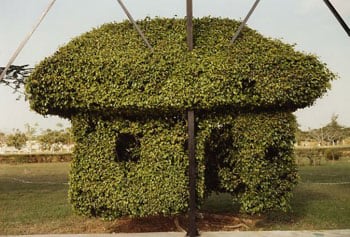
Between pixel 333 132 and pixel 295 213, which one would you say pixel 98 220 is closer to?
pixel 295 213

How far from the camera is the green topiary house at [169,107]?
6664 mm

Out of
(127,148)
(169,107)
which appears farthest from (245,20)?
(127,148)

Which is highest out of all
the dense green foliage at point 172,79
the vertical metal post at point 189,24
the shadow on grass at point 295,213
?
the vertical metal post at point 189,24

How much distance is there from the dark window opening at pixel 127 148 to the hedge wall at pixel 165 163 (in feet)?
0.11

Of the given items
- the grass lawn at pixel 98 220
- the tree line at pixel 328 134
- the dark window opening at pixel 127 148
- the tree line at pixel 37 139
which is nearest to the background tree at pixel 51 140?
the tree line at pixel 37 139

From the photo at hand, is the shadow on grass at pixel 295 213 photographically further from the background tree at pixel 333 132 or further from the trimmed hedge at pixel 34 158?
the background tree at pixel 333 132

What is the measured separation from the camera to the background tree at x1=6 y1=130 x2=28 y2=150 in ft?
174

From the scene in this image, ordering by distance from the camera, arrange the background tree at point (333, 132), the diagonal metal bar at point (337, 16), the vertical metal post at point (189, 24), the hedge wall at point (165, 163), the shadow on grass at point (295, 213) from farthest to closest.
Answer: the background tree at point (333, 132)
the shadow on grass at point (295, 213)
the hedge wall at point (165, 163)
the vertical metal post at point (189, 24)
the diagonal metal bar at point (337, 16)

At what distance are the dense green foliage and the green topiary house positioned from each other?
0.01 metres

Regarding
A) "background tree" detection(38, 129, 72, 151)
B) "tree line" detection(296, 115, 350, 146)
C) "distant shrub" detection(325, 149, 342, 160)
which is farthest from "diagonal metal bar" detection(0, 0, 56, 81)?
"tree line" detection(296, 115, 350, 146)

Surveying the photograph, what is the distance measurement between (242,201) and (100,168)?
7.31 ft

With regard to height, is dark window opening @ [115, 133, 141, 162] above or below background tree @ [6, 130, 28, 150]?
below

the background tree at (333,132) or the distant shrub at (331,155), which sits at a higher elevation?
the background tree at (333,132)

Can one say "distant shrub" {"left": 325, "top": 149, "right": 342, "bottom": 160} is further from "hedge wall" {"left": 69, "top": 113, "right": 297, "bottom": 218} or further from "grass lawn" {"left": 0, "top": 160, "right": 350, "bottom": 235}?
"hedge wall" {"left": 69, "top": 113, "right": 297, "bottom": 218}
